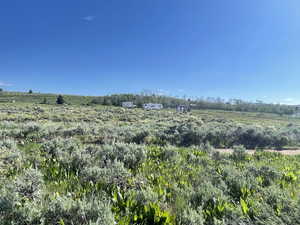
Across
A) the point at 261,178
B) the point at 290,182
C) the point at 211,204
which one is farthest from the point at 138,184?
the point at 290,182

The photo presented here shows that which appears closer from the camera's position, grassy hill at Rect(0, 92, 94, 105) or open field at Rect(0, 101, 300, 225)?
open field at Rect(0, 101, 300, 225)

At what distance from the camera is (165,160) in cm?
562

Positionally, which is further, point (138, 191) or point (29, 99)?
point (29, 99)

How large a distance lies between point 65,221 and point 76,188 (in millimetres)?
1137

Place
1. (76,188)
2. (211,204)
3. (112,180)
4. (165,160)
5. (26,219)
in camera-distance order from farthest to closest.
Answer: (165,160), (112,180), (76,188), (211,204), (26,219)

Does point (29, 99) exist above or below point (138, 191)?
above

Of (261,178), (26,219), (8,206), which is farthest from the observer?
(261,178)

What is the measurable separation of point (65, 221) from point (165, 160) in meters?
3.68

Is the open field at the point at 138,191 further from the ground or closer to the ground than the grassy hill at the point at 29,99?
closer to the ground

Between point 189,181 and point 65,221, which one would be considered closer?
point 65,221

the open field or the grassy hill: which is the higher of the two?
the grassy hill

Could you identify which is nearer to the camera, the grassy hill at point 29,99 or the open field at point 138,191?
the open field at point 138,191

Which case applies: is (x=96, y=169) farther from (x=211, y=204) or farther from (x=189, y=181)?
(x=211, y=204)

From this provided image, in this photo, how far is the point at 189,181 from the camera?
3.95 m
